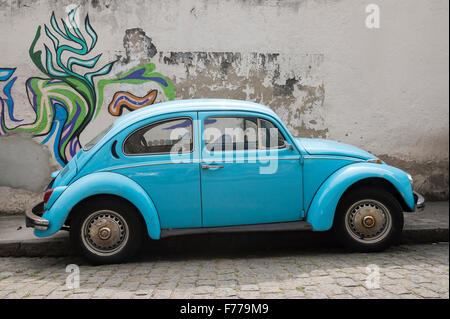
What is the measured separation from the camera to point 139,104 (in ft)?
23.8

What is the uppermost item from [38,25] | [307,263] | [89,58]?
[38,25]

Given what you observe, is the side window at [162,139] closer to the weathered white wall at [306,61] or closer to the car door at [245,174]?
the car door at [245,174]

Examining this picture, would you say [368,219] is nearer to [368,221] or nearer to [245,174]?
[368,221]

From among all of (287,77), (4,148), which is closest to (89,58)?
(4,148)

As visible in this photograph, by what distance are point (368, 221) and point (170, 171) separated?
2171 mm

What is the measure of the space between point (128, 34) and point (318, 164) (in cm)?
388

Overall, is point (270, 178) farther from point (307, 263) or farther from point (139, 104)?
point (139, 104)

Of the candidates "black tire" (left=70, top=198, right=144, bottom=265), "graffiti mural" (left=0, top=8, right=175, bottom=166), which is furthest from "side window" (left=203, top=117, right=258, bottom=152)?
"graffiti mural" (left=0, top=8, right=175, bottom=166)

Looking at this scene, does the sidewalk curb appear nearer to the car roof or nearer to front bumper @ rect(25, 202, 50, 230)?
front bumper @ rect(25, 202, 50, 230)

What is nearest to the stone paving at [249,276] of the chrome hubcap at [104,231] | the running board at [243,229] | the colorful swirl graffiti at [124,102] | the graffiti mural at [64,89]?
the chrome hubcap at [104,231]

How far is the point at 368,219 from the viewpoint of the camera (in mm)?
4988

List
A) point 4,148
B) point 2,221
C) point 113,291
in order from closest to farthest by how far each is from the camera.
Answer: point 113,291
point 2,221
point 4,148

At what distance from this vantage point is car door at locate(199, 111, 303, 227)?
189 inches

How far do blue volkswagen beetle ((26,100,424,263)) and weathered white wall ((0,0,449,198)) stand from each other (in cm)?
242
